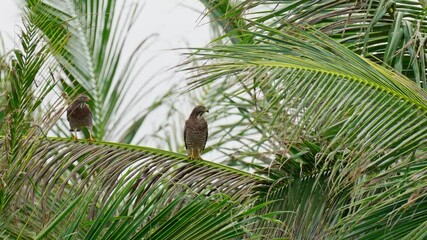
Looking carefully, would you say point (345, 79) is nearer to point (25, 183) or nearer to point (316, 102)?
point (316, 102)

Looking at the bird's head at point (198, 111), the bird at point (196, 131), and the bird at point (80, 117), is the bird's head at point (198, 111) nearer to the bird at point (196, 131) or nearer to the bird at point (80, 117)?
the bird at point (196, 131)

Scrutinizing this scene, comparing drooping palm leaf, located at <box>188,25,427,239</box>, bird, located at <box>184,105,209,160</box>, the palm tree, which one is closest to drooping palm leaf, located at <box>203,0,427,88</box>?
the palm tree

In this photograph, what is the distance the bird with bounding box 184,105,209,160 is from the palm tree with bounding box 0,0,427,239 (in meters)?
1.87

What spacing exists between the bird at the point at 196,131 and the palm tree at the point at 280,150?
1.87 meters

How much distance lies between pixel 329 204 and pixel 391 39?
1162 millimetres

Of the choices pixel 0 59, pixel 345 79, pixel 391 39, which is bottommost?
pixel 0 59

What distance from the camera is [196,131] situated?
9812 mm

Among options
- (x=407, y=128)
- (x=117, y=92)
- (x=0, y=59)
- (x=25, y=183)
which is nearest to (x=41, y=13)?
(x=0, y=59)

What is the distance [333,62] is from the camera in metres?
6.48

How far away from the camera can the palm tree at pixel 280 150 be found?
5.88 meters

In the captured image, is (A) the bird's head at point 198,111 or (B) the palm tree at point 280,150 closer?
(B) the palm tree at point 280,150

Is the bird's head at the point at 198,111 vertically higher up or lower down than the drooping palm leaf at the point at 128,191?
higher up

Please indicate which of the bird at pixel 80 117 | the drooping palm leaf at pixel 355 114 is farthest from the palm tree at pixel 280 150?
the bird at pixel 80 117

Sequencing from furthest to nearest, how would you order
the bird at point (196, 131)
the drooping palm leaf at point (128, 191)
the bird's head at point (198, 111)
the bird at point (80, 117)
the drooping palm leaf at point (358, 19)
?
the bird's head at point (198, 111), the bird at point (196, 131), the bird at point (80, 117), the drooping palm leaf at point (358, 19), the drooping palm leaf at point (128, 191)
